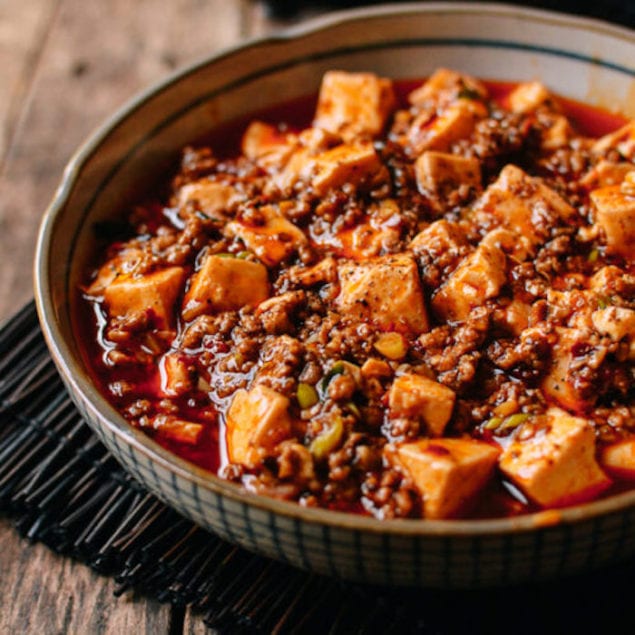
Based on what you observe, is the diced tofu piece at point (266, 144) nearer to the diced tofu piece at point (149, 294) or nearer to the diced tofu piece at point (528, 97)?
the diced tofu piece at point (149, 294)

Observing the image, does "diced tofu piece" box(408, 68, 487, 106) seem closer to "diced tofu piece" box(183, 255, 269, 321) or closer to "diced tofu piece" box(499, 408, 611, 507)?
"diced tofu piece" box(183, 255, 269, 321)

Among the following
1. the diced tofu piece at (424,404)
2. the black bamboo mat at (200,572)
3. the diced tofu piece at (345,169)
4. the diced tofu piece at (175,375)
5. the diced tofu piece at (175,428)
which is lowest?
the black bamboo mat at (200,572)

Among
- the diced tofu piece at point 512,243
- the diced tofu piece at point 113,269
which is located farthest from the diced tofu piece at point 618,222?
the diced tofu piece at point 113,269

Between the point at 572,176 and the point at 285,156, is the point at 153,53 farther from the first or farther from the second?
the point at 572,176

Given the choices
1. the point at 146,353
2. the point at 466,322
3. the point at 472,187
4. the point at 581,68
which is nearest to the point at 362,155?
the point at 472,187

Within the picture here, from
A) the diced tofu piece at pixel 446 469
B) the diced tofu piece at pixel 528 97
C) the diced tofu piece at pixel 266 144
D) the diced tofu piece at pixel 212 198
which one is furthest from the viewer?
the diced tofu piece at pixel 528 97

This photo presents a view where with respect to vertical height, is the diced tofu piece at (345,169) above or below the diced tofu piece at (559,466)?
above

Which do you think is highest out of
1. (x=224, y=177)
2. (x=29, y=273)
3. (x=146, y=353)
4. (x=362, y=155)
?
(x=362, y=155)

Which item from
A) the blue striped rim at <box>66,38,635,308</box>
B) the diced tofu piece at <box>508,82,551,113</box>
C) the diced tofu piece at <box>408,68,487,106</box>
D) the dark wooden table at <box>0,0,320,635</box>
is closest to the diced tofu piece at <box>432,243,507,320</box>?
the diced tofu piece at <box>408,68,487,106</box>
